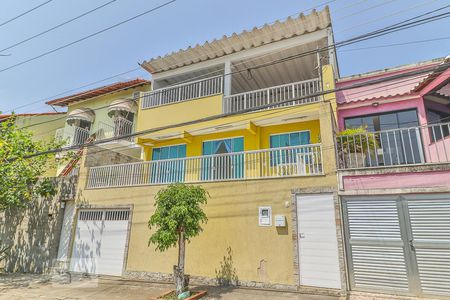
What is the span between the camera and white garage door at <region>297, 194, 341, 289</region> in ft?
23.0

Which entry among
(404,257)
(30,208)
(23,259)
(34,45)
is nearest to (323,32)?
(404,257)

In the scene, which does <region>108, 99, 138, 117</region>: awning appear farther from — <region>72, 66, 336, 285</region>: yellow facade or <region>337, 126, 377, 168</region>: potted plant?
<region>337, 126, 377, 168</region>: potted plant

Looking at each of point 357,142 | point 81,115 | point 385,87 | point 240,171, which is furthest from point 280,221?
point 81,115

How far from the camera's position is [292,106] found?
10094 mm

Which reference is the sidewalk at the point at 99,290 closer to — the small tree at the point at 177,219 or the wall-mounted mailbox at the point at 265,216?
the small tree at the point at 177,219

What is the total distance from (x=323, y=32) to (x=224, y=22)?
203 inches

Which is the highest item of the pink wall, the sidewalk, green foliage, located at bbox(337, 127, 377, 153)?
the pink wall

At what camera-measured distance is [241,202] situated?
28.4ft

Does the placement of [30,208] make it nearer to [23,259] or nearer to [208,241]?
[23,259]

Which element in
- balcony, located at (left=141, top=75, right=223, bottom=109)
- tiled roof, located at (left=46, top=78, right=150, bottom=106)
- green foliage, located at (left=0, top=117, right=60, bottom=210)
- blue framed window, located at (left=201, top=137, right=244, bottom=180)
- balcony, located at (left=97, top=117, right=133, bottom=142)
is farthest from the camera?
tiled roof, located at (left=46, top=78, right=150, bottom=106)

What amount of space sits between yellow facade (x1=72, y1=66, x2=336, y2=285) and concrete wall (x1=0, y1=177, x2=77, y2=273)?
4.37 ft

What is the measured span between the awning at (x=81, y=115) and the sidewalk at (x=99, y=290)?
924cm

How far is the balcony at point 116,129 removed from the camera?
1472cm

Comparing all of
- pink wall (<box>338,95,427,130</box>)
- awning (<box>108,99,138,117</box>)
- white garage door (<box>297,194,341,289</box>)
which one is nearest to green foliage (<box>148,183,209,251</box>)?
white garage door (<box>297,194,341,289</box>)
